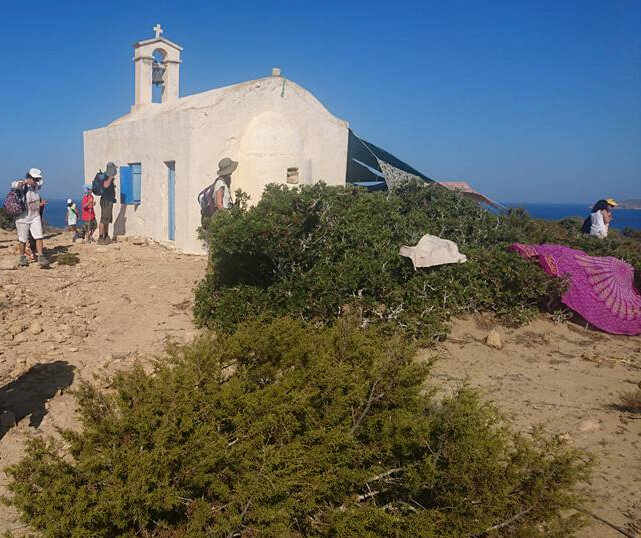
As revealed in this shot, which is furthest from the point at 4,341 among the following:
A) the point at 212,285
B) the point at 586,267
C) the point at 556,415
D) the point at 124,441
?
the point at 586,267

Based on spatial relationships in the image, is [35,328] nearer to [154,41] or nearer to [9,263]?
[9,263]

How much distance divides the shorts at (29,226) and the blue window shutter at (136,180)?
3406mm

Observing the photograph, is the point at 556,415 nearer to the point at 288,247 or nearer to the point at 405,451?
the point at 405,451

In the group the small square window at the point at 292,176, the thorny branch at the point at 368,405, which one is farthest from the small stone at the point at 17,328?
the small square window at the point at 292,176

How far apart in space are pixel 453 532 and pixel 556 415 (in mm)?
2967

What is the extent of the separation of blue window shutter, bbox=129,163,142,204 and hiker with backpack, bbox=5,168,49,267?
3.20 m

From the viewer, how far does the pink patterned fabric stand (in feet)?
27.3

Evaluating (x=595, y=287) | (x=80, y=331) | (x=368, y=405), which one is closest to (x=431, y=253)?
(x=595, y=287)

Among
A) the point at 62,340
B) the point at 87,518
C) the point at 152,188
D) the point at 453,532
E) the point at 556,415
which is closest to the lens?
the point at 87,518

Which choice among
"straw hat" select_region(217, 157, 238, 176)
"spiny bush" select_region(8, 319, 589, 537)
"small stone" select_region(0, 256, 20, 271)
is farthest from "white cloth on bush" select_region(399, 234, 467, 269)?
"small stone" select_region(0, 256, 20, 271)

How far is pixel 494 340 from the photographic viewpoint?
284 inches

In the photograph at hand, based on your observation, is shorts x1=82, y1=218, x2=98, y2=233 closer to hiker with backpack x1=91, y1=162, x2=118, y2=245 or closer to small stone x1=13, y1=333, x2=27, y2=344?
hiker with backpack x1=91, y1=162, x2=118, y2=245

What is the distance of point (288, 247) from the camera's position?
7.41m

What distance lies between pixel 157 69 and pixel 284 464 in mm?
13893
